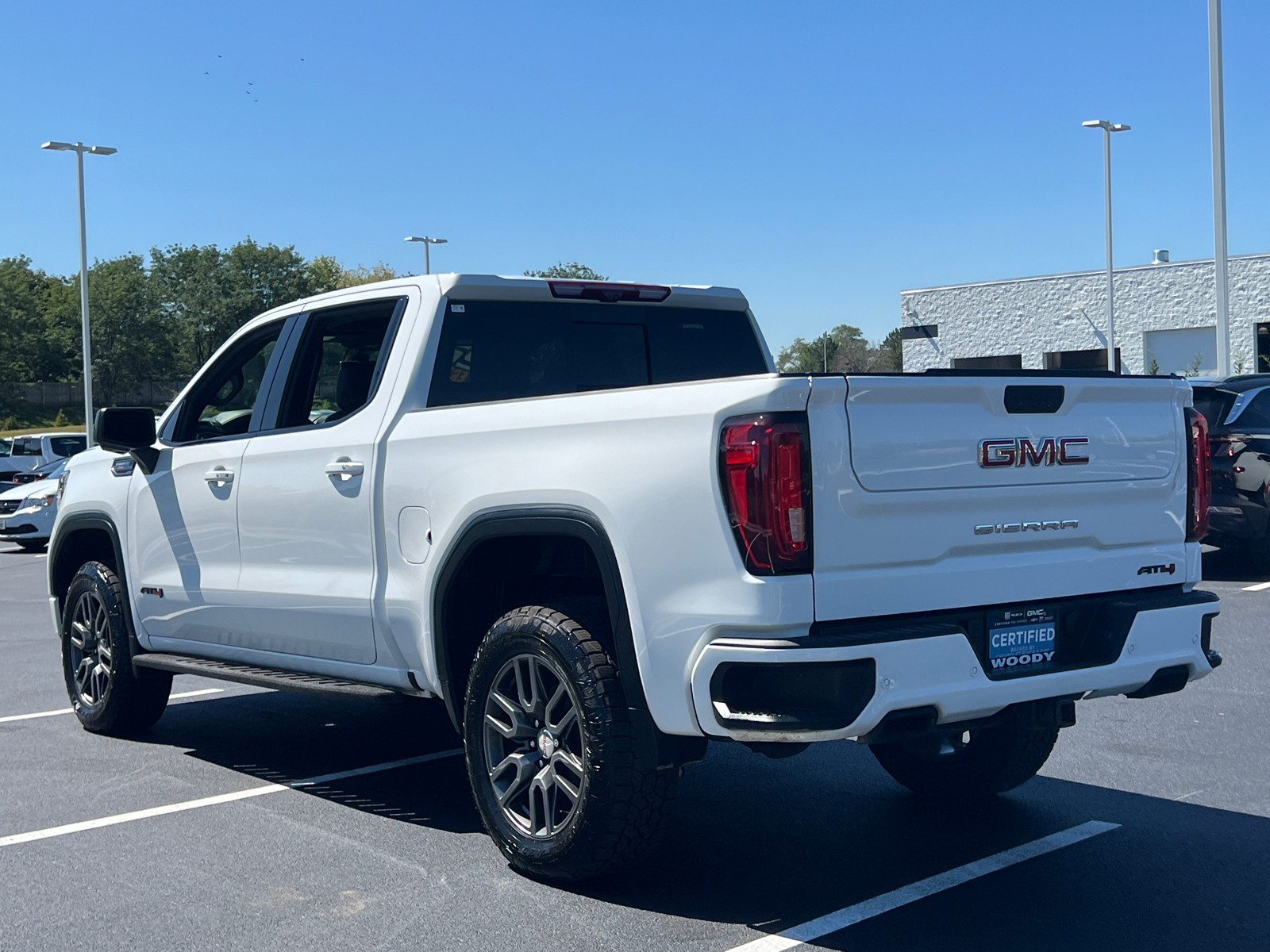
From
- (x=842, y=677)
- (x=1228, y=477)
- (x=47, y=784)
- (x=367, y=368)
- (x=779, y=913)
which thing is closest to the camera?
(x=842, y=677)

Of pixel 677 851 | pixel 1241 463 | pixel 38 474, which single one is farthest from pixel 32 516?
pixel 677 851

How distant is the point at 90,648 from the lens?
731 cm

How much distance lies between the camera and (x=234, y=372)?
6.57m

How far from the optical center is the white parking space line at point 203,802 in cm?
535

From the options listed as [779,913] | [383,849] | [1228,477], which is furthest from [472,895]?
[1228,477]

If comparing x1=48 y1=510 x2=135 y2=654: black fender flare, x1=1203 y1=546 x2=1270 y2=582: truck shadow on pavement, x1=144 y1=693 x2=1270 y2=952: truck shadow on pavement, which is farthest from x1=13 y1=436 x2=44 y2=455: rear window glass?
x1=144 y1=693 x2=1270 y2=952: truck shadow on pavement

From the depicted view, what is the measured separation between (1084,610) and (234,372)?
4049 mm

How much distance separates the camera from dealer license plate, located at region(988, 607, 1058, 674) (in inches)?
167

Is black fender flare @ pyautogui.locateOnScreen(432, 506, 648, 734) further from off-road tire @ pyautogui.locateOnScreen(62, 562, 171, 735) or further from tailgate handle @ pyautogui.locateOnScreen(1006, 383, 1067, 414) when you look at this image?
off-road tire @ pyautogui.locateOnScreen(62, 562, 171, 735)

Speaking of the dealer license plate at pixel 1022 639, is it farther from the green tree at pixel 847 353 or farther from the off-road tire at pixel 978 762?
the green tree at pixel 847 353

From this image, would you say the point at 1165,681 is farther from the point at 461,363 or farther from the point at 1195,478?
the point at 461,363

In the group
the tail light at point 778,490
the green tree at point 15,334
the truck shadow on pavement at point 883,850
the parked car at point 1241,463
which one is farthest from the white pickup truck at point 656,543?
the green tree at point 15,334

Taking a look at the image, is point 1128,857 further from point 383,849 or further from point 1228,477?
point 1228,477

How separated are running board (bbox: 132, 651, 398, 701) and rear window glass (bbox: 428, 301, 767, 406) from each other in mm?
1166
